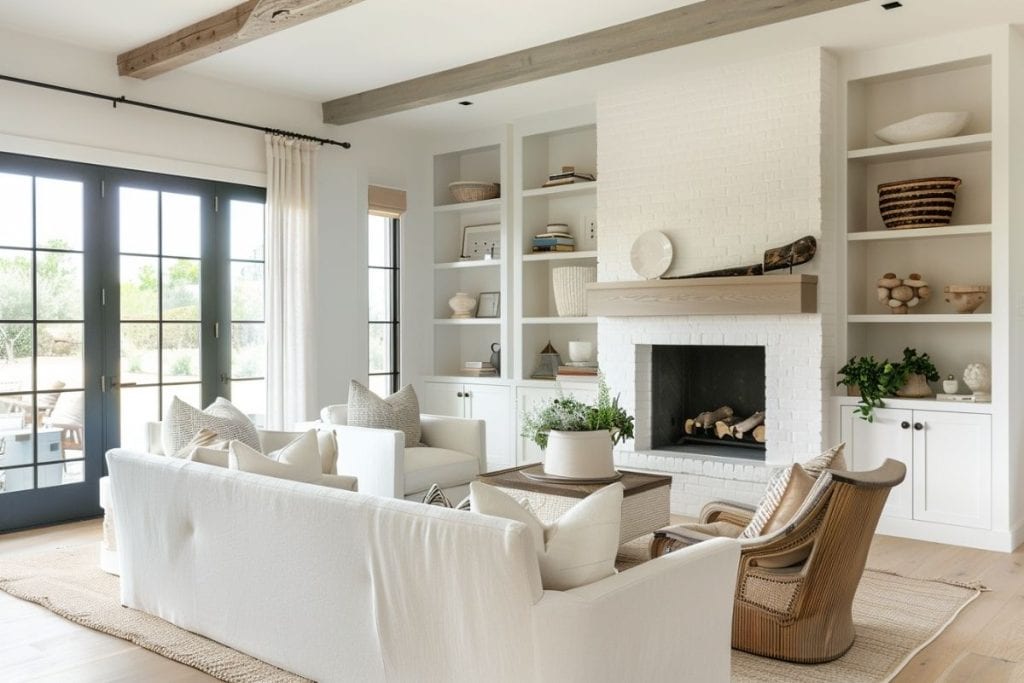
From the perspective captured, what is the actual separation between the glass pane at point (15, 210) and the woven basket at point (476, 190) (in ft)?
10.2

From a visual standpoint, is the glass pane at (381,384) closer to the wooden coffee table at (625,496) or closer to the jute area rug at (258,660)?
the jute area rug at (258,660)

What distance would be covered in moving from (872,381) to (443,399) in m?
3.37

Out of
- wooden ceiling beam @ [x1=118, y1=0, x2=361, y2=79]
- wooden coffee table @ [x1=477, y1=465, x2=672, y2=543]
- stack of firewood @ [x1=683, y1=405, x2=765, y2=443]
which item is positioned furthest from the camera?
stack of firewood @ [x1=683, y1=405, x2=765, y2=443]

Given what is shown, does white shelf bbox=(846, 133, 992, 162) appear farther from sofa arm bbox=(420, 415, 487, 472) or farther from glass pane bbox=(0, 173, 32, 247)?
glass pane bbox=(0, 173, 32, 247)

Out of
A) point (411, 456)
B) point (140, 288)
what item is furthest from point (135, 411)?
point (411, 456)

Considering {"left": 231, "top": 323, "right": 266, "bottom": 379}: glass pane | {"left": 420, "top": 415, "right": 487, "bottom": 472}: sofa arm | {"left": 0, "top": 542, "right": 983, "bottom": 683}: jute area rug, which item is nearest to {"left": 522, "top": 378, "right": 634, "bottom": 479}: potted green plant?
{"left": 0, "top": 542, "right": 983, "bottom": 683}: jute area rug

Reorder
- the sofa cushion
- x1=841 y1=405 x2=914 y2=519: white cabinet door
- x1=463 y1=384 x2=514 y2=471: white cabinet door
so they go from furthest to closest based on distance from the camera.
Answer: x1=463 y1=384 x2=514 y2=471: white cabinet door
x1=841 y1=405 x2=914 y2=519: white cabinet door
the sofa cushion

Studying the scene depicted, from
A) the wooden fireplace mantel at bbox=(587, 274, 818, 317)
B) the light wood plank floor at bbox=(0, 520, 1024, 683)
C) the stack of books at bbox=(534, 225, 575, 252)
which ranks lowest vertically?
the light wood plank floor at bbox=(0, 520, 1024, 683)

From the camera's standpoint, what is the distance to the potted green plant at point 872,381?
4988 millimetres

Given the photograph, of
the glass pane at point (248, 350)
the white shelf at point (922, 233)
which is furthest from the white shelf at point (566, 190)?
the glass pane at point (248, 350)

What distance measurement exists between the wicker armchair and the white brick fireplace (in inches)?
82.8

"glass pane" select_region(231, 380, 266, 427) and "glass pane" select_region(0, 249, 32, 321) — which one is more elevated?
"glass pane" select_region(0, 249, 32, 321)

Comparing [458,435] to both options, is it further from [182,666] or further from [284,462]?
[182,666]

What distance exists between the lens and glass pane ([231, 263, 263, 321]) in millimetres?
5996
